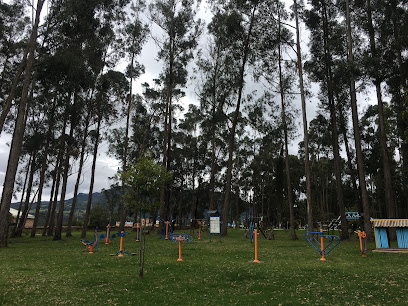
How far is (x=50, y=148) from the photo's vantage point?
1241 inches

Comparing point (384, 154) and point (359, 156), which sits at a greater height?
point (384, 154)

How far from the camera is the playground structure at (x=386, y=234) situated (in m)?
14.0

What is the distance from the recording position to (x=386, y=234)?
1480 centimetres

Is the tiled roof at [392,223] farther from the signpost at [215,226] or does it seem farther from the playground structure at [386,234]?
the signpost at [215,226]

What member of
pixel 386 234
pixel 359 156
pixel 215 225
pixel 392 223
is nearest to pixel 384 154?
pixel 359 156

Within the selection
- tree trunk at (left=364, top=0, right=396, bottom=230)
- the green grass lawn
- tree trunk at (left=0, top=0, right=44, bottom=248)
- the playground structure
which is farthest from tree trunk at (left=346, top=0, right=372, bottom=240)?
tree trunk at (left=0, top=0, right=44, bottom=248)

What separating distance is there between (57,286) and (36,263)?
170 inches

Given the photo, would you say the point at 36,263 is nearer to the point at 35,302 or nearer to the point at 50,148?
the point at 35,302

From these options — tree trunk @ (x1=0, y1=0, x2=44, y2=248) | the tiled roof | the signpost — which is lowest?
the signpost

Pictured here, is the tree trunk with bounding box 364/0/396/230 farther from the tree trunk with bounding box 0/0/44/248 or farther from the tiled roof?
the tree trunk with bounding box 0/0/44/248

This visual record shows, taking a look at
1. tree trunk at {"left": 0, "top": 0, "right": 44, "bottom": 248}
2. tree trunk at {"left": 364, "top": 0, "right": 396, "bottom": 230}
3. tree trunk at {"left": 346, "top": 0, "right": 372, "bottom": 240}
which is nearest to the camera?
tree trunk at {"left": 0, "top": 0, "right": 44, "bottom": 248}

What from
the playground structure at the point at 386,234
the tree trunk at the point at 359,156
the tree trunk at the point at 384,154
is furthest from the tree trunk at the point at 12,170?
the tree trunk at the point at 384,154

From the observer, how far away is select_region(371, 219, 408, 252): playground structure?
1400 cm

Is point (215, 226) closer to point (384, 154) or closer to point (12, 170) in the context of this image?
point (384, 154)
